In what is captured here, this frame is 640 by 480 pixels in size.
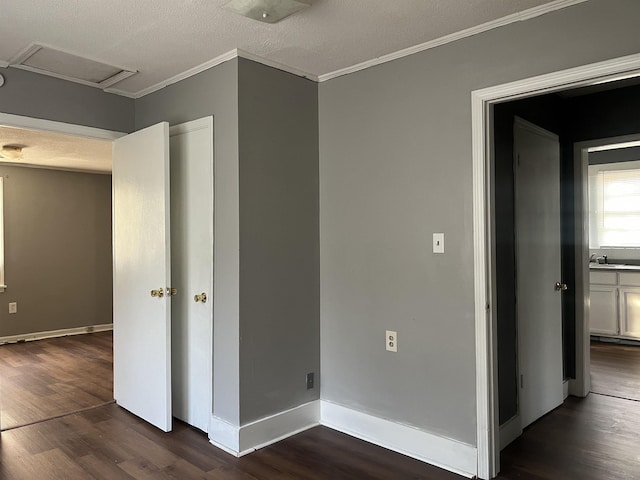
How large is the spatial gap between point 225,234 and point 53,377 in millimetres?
2694

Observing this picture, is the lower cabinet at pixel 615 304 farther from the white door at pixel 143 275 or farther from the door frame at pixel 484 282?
the white door at pixel 143 275

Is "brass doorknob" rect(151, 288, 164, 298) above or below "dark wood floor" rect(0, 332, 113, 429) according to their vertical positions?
above

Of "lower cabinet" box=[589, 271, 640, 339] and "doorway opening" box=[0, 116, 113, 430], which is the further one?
"lower cabinet" box=[589, 271, 640, 339]

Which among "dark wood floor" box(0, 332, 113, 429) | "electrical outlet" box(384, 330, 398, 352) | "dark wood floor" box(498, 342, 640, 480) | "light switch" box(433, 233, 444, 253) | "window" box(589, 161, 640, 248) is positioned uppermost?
"window" box(589, 161, 640, 248)

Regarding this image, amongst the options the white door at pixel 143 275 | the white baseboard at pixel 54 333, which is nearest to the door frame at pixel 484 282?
the white door at pixel 143 275

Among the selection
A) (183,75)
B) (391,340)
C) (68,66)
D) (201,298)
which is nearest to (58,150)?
(68,66)

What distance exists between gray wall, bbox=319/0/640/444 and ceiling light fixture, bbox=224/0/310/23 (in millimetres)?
889

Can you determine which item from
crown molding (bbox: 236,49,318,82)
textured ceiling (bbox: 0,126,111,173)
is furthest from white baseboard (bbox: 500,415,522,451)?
textured ceiling (bbox: 0,126,111,173)

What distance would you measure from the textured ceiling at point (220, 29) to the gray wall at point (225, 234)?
0.59 ft

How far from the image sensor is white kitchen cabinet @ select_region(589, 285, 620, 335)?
18.8 ft

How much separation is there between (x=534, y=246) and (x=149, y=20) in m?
2.73

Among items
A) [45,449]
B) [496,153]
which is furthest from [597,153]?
[45,449]

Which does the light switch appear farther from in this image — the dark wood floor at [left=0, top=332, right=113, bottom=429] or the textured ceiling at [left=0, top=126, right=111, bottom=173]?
the textured ceiling at [left=0, top=126, right=111, bottom=173]

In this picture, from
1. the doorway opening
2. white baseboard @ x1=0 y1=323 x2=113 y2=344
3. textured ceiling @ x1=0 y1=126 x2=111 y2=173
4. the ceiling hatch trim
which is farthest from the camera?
white baseboard @ x1=0 y1=323 x2=113 y2=344
